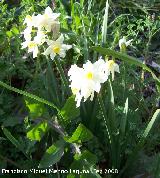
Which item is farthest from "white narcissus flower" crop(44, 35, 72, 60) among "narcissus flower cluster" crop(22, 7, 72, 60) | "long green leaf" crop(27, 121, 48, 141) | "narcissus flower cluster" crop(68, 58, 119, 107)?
"long green leaf" crop(27, 121, 48, 141)

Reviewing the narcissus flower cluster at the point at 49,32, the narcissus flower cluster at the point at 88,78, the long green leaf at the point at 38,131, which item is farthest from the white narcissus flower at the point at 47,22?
the long green leaf at the point at 38,131

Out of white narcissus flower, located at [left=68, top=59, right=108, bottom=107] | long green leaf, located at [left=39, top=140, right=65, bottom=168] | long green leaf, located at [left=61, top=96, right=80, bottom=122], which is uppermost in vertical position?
white narcissus flower, located at [left=68, top=59, right=108, bottom=107]

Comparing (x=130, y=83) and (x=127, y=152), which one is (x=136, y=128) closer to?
(x=127, y=152)

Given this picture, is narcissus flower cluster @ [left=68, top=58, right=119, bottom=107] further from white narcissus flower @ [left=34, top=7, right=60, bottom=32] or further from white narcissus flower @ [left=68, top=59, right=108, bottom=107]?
white narcissus flower @ [left=34, top=7, right=60, bottom=32]

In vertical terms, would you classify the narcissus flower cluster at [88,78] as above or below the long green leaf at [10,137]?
above

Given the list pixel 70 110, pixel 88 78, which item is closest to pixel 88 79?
pixel 88 78

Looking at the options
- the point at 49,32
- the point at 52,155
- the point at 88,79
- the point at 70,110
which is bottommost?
the point at 52,155

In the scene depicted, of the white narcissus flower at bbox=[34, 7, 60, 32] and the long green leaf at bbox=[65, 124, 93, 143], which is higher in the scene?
the white narcissus flower at bbox=[34, 7, 60, 32]

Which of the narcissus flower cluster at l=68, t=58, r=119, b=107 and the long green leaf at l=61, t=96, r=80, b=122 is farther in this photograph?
the long green leaf at l=61, t=96, r=80, b=122

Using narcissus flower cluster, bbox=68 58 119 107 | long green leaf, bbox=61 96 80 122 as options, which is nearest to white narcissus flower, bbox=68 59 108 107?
narcissus flower cluster, bbox=68 58 119 107

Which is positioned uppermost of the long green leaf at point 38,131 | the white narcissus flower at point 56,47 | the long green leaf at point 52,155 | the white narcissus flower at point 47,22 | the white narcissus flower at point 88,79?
the white narcissus flower at point 47,22

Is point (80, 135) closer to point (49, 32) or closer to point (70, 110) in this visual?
point (70, 110)

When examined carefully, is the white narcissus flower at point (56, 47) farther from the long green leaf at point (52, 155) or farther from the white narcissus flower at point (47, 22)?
the long green leaf at point (52, 155)
